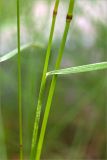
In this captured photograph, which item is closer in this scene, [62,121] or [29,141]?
[29,141]

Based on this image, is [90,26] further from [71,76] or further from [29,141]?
[29,141]

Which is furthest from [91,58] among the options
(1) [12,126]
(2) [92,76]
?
(1) [12,126]

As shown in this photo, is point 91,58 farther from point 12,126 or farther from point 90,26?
point 12,126

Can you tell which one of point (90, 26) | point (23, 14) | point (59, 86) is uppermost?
point (23, 14)

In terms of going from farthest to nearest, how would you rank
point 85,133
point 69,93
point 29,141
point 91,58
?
1. point 69,93
2. point 91,58
3. point 85,133
4. point 29,141

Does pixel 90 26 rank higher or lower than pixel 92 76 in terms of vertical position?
higher

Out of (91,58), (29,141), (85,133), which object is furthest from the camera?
(91,58)

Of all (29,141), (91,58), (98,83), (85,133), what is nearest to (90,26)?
(91,58)
